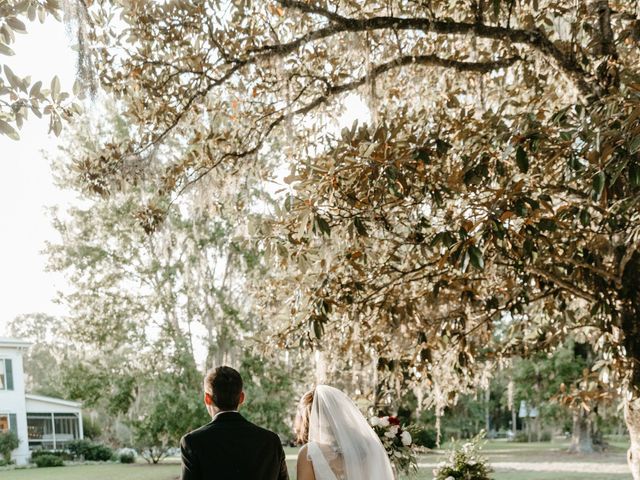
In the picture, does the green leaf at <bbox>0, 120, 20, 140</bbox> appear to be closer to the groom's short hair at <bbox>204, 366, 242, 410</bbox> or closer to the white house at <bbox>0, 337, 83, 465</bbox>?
the groom's short hair at <bbox>204, 366, 242, 410</bbox>

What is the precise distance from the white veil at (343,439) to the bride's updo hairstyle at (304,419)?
0.03 m

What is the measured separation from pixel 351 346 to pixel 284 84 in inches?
108

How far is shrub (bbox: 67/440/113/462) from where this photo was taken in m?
34.2

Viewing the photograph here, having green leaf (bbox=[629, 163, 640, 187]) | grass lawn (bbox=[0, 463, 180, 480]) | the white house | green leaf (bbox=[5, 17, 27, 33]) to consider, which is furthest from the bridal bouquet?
the white house

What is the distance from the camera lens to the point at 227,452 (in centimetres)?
336

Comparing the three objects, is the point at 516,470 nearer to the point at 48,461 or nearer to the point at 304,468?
the point at 48,461

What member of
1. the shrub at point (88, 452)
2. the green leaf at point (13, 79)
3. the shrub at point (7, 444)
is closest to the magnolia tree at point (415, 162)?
the green leaf at point (13, 79)

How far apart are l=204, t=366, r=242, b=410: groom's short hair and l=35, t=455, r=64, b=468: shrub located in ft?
→ 98.5

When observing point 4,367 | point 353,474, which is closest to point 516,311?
point 353,474

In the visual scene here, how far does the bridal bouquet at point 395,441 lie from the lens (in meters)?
6.20

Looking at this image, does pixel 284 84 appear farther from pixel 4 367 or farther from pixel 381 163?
pixel 4 367

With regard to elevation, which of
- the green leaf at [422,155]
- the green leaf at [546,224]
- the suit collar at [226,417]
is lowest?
the suit collar at [226,417]

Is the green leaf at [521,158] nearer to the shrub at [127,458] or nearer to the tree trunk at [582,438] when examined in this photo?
the tree trunk at [582,438]

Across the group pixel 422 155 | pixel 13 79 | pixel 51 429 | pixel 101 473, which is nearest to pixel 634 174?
pixel 422 155
